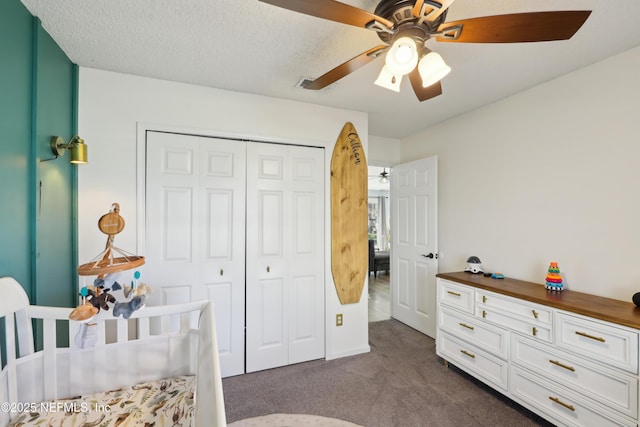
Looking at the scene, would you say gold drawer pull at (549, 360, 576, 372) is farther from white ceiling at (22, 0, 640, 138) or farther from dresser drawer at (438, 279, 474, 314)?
white ceiling at (22, 0, 640, 138)

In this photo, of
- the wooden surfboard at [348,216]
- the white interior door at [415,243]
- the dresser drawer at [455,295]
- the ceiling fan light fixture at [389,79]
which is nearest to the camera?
the ceiling fan light fixture at [389,79]

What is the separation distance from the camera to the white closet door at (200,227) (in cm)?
217

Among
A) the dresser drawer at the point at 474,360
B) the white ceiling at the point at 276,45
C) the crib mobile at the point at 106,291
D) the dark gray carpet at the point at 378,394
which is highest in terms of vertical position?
the white ceiling at the point at 276,45

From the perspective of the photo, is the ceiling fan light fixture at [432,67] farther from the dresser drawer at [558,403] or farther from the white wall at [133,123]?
the dresser drawer at [558,403]

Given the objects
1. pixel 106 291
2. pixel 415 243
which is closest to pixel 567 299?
pixel 415 243

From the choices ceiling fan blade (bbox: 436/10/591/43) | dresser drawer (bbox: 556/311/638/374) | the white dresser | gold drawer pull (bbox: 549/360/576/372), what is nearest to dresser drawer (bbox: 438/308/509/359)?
the white dresser

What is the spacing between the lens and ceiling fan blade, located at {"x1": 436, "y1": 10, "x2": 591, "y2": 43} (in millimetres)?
971

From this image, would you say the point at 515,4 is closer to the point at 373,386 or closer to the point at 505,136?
the point at 505,136

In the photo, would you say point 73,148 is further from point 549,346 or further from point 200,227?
point 549,346

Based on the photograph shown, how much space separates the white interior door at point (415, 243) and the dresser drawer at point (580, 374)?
3.97 feet

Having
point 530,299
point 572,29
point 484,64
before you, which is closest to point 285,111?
point 484,64

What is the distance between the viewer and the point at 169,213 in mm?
2205

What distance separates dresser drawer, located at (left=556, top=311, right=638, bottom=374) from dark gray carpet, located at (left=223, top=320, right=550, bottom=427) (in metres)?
0.64

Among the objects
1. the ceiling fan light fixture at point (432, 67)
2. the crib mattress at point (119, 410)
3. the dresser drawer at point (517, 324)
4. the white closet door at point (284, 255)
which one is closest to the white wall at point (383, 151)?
the white closet door at point (284, 255)
